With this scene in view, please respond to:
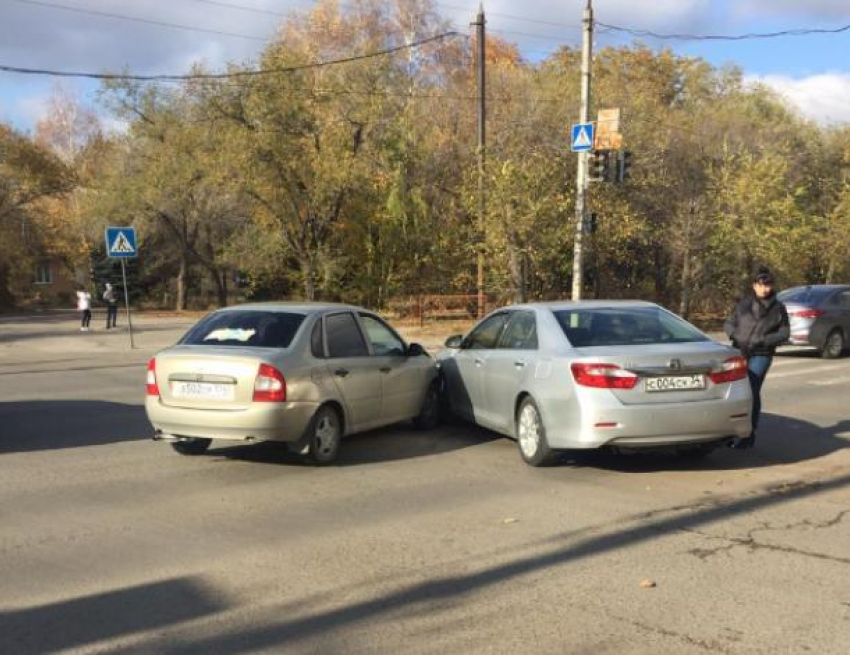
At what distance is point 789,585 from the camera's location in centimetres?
477

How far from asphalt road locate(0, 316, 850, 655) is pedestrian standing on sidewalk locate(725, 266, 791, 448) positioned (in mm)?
755

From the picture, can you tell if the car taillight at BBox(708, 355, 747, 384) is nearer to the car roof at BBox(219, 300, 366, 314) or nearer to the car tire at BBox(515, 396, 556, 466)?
the car tire at BBox(515, 396, 556, 466)

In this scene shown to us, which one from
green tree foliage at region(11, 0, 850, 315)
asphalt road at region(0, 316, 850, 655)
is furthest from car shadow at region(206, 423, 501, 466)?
green tree foliage at region(11, 0, 850, 315)

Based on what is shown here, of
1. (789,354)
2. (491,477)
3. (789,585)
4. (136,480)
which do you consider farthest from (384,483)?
(789,354)

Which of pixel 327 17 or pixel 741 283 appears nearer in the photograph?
pixel 741 283

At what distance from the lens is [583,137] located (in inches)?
798

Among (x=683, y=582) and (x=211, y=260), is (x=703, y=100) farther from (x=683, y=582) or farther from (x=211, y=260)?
(x=683, y=582)

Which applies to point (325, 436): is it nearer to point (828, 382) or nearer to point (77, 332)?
point (828, 382)

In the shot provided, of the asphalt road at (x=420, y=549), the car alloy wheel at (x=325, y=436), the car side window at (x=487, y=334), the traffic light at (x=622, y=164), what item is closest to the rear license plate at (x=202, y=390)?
the asphalt road at (x=420, y=549)

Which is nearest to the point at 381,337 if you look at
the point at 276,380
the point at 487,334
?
the point at 487,334

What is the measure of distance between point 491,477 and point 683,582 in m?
2.76

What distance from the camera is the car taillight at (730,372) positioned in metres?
7.38

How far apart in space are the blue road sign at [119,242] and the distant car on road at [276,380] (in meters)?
13.1

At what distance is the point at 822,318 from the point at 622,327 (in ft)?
40.4
